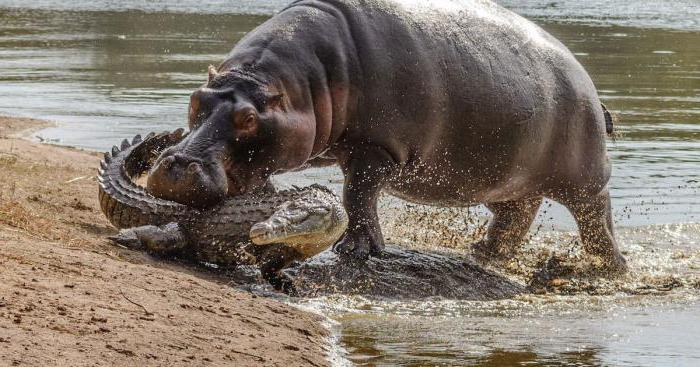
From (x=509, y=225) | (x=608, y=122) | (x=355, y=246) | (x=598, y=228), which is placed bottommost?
(x=509, y=225)

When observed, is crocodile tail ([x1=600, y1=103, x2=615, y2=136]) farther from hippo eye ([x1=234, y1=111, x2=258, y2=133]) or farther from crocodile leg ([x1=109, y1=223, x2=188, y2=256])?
crocodile leg ([x1=109, y1=223, x2=188, y2=256])

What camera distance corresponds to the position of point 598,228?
25.8 ft

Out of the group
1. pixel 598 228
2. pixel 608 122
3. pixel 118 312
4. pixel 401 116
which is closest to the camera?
pixel 118 312

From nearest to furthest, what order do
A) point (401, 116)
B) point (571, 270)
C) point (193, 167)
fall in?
point (193, 167) → point (401, 116) → point (571, 270)

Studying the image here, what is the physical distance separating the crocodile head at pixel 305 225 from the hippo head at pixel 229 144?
369 millimetres

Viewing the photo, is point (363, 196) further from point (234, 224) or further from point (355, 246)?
point (234, 224)

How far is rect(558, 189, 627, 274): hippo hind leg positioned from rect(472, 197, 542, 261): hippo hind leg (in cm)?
35

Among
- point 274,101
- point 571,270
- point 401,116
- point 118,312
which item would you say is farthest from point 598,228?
point 118,312

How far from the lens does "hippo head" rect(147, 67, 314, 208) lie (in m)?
5.80

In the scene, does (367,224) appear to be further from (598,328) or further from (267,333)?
(267,333)

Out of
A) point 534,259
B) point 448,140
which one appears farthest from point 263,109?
point 534,259

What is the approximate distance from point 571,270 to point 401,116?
158cm

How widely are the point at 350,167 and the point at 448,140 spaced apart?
64 cm

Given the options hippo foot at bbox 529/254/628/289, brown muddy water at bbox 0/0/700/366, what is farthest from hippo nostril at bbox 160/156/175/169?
hippo foot at bbox 529/254/628/289
